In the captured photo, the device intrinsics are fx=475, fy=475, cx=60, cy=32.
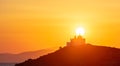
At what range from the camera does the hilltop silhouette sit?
85.8 metres

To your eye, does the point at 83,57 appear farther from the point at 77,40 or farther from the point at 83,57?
the point at 77,40

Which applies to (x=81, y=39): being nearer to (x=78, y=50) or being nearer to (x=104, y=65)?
(x=78, y=50)

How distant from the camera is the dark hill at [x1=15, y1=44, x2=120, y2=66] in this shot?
8581cm

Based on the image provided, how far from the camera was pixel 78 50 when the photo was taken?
91062 millimetres

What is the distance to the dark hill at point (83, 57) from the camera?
85.8 metres

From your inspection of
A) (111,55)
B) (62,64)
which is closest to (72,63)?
(62,64)

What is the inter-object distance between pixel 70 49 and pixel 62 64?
6.09 metres

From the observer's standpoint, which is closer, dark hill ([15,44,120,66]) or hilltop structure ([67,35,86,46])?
dark hill ([15,44,120,66])

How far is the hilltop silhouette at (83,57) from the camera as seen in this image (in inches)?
3378

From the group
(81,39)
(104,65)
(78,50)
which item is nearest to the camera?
(104,65)

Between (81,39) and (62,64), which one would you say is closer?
(62,64)

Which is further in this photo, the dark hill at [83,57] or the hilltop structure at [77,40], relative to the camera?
Result: the hilltop structure at [77,40]

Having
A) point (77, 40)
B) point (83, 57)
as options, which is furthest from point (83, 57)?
point (77, 40)

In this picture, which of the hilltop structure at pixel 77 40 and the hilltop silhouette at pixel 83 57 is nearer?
the hilltop silhouette at pixel 83 57
